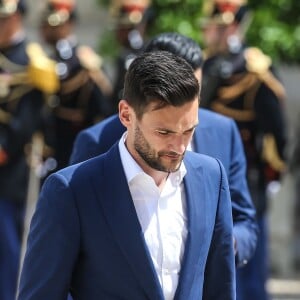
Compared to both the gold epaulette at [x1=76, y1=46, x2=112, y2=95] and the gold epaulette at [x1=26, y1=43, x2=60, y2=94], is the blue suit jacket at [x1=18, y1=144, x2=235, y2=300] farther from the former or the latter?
the gold epaulette at [x1=76, y1=46, x2=112, y2=95]

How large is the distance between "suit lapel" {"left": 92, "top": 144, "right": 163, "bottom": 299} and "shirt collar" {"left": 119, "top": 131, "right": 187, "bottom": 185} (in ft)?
0.08

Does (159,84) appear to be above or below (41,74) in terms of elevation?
above

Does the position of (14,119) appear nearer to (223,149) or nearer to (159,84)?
(223,149)

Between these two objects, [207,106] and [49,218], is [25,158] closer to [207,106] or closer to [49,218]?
[207,106]

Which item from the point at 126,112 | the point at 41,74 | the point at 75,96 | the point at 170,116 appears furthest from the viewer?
the point at 75,96

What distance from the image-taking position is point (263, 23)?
8.50 meters

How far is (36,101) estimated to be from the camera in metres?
7.39

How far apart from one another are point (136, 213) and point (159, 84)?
1.26ft

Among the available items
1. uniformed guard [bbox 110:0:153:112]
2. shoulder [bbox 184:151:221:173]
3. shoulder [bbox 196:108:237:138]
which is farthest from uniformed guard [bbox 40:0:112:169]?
shoulder [bbox 184:151:221:173]

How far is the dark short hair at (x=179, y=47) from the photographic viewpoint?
4.41m

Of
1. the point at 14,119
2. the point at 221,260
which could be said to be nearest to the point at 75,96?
the point at 14,119

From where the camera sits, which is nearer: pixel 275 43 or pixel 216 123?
pixel 216 123

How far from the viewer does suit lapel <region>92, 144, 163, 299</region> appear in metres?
3.45

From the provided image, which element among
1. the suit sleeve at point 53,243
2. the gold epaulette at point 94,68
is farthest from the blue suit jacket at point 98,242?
the gold epaulette at point 94,68
